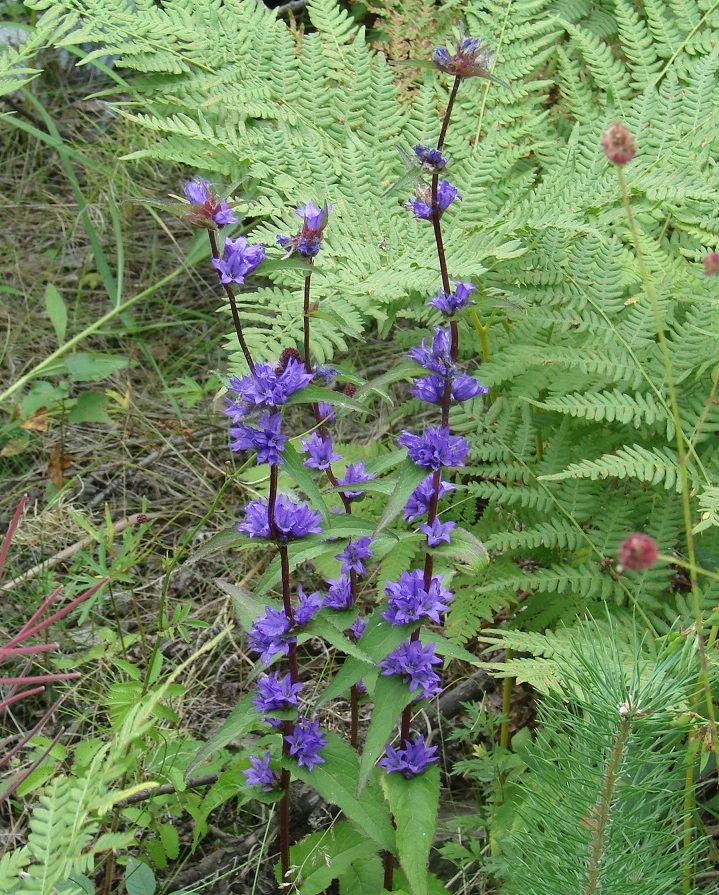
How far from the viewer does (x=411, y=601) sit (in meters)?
1.65

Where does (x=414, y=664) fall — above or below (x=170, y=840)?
above

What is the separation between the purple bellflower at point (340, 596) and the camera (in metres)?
1.75

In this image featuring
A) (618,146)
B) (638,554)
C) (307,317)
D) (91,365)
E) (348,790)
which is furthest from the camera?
(91,365)

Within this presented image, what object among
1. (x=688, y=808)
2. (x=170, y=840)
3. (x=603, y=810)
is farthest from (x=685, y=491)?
(x=170, y=840)

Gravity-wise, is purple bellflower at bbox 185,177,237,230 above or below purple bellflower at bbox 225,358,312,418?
above

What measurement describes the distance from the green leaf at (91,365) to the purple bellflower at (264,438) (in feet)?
5.81

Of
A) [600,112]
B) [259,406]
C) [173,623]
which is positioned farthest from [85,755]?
[600,112]

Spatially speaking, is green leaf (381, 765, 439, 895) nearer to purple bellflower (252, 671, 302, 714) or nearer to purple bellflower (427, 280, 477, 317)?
purple bellflower (252, 671, 302, 714)

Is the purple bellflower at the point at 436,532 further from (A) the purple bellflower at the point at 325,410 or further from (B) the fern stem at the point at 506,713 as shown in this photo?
(B) the fern stem at the point at 506,713

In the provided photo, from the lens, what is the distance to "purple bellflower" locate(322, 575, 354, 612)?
1755 millimetres

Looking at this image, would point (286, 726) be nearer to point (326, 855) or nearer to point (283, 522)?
point (326, 855)

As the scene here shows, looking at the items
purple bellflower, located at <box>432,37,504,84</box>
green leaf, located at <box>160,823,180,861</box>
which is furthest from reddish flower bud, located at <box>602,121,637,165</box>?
green leaf, located at <box>160,823,180,861</box>

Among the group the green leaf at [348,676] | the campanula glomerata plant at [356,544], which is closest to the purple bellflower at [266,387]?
the campanula glomerata plant at [356,544]

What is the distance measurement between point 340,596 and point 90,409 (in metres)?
1.75
